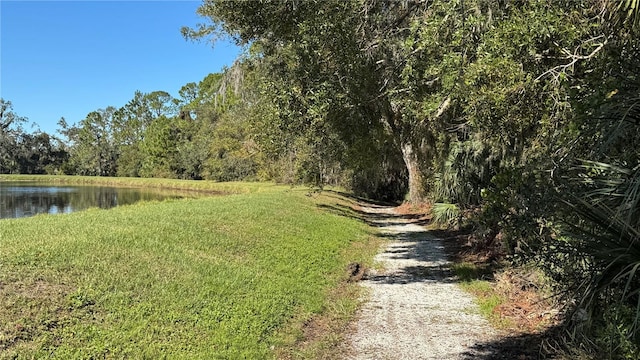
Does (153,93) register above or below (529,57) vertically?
above

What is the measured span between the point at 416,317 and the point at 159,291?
365cm

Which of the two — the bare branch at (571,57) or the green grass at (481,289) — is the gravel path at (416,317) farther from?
the bare branch at (571,57)

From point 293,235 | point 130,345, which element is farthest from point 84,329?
point 293,235

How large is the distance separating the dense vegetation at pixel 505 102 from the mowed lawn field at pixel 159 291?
2.74 m

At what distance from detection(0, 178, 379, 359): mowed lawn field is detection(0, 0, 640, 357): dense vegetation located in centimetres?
274

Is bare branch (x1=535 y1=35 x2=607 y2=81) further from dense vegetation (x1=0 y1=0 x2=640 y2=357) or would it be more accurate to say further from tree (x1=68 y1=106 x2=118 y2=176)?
tree (x1=68 y1=106 x2=118 y2=176)

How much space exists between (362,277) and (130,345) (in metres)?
5.45

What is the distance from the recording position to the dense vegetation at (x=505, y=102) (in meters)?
3.57

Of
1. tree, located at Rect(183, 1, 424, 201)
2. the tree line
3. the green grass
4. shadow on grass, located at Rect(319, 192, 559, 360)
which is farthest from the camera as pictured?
tree, located at Rect(183, 1, 424, 201)

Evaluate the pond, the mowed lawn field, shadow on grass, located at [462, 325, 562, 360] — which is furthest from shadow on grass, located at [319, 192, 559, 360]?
the pond

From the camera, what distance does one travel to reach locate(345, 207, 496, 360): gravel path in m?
5.62

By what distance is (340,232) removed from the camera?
14273mm

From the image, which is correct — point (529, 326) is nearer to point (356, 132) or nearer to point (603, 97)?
point (603, 97)

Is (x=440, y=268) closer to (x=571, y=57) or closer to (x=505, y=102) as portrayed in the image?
(x=505, y=102)
